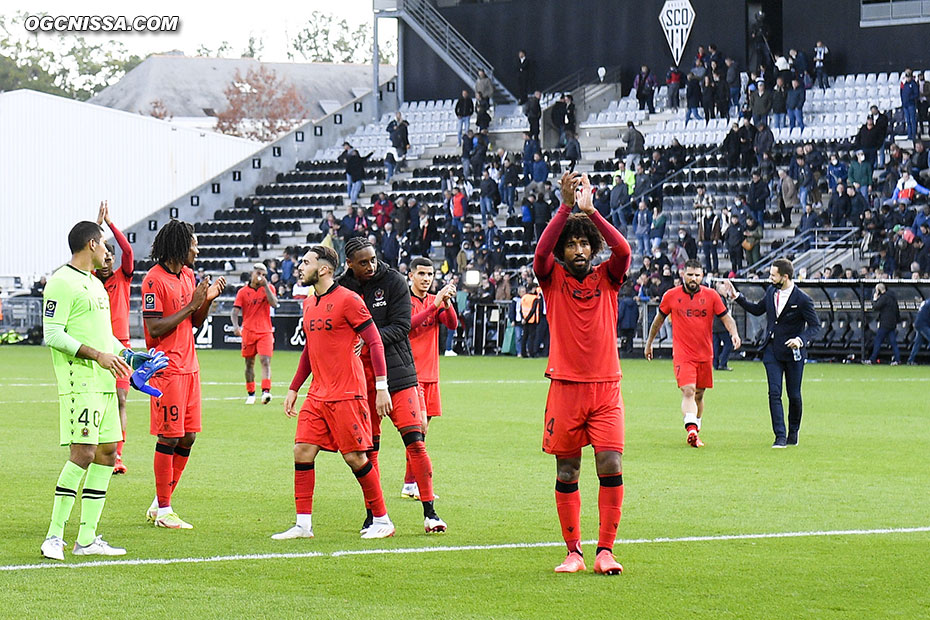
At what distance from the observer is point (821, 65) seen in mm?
41812

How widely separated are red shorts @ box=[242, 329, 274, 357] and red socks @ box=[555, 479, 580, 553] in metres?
13.3

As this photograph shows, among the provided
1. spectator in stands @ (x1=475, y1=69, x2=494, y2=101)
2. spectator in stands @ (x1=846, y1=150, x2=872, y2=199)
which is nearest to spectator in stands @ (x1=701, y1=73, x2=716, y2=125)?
spectator in stands @ (x1=846, y1=150, x2=872, y2=199)

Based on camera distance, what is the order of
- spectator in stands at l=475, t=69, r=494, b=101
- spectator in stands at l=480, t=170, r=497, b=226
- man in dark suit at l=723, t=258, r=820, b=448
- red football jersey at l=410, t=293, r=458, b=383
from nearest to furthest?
red football jersey at l=410, t=293, r=458, b=383 → man in dark suit at l=723, t=258, r=820, b=448 → spectator in stands at l=480, t=170, r=497, b=226 → spectator in stands at l=475, t=69, r=494, b=101

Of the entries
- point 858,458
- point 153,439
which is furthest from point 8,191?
point 858,458

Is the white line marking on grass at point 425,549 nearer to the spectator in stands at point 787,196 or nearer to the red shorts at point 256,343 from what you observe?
the red shorts at point 256,343

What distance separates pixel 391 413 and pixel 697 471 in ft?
14.4

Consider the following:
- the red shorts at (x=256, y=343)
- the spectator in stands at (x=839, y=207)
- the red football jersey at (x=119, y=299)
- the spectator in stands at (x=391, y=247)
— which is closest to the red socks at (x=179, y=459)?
the red football jersey at (x=119, y=299)

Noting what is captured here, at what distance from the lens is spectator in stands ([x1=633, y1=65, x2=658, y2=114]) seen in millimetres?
44781

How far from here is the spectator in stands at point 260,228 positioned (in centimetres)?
4578

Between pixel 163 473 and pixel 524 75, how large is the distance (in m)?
38.8

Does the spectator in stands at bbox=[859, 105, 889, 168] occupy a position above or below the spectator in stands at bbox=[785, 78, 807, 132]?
below

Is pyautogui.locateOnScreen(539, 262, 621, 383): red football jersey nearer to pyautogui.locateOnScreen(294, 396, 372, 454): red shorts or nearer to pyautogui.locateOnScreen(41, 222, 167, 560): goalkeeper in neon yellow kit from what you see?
pyautogui.locateOnScreen(294, 396, 372, 454): red shorts

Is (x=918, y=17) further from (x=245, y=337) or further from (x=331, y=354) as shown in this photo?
(x=331, y=354)

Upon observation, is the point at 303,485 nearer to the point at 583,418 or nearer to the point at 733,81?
the point at 583,418
